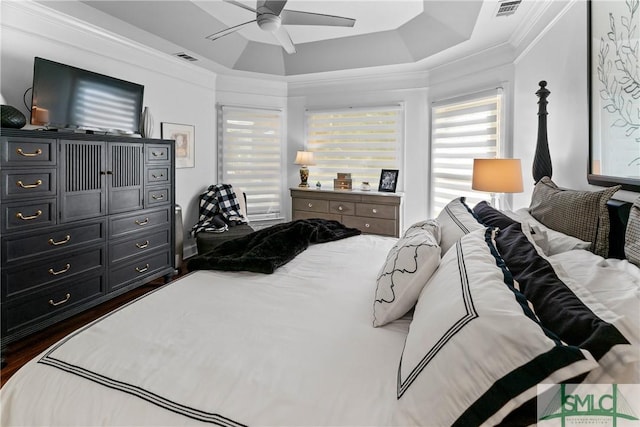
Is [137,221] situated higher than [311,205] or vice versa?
[311,205]

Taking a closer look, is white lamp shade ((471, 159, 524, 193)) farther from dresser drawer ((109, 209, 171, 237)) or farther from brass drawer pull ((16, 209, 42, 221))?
brass drawer pull ((16, 209, 42, 221))

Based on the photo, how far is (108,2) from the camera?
2949mm

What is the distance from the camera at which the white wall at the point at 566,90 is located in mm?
2135

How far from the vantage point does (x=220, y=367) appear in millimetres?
1087

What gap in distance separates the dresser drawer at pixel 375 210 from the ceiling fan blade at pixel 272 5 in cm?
274

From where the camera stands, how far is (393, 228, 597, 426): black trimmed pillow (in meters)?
0.71

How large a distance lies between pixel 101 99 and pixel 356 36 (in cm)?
281

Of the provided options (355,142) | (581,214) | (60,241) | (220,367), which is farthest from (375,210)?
(220,367)

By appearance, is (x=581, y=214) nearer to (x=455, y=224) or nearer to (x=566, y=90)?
(x=455, y=224)

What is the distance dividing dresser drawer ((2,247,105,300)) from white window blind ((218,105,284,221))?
2.39 metres

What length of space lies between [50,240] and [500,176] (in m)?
3.44

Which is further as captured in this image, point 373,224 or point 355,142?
point 355,142

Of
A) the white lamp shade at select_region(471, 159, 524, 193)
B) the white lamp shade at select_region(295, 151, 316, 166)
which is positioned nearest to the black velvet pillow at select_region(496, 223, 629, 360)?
the white lamp shade at select_region(471, 159, 524, 193)

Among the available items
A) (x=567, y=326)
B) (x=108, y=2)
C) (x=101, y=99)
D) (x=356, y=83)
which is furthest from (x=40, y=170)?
(x=356, y=83)
